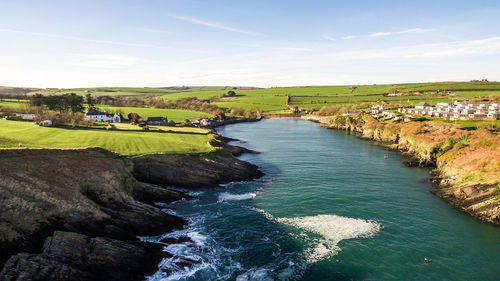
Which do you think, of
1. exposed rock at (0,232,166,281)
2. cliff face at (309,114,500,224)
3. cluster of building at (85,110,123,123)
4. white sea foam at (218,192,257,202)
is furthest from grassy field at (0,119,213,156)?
cluster of building at (85,110,123,123)

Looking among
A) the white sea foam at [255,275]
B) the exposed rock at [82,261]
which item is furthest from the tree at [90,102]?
the white sea foam at [255,275]

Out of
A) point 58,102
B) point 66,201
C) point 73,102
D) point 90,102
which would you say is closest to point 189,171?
point 66,201

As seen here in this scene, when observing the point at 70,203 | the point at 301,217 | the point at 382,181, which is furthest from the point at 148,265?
the point at 382,181

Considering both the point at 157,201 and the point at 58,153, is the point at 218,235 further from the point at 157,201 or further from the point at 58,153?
the point at 58,153

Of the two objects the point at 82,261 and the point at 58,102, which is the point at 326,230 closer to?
the point at 82,261

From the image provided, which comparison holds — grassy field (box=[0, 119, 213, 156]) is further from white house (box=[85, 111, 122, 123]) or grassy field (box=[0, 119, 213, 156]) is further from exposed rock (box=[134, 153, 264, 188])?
white house (box=[85, 111, 122, 123])

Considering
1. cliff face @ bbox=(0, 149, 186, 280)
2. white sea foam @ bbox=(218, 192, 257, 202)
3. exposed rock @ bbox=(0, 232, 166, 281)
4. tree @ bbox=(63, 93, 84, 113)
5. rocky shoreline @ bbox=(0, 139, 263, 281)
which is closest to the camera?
exposed rock @ bbox=(0, 232, 166, 281)
